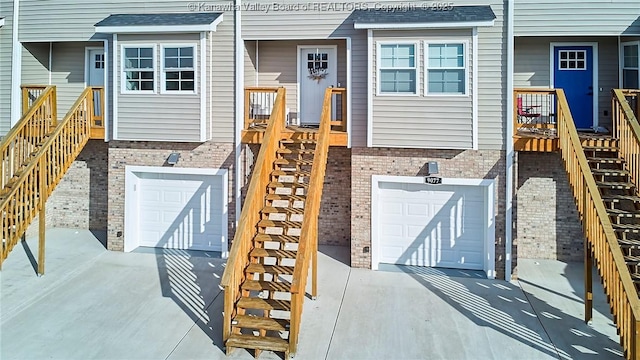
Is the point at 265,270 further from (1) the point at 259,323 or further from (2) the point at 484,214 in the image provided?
(2) the point at 484,214

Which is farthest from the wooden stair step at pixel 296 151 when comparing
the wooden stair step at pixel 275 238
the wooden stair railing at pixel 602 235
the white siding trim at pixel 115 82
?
the wooden stair railing at pixel 602 235

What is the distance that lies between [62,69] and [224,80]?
5.36 metres

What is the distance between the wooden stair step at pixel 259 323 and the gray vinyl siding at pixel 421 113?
16.3 feet

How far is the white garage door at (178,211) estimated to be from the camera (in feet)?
39.5

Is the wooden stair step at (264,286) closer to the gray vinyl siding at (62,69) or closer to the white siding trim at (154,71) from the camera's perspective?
the white siding trim at (154,71)

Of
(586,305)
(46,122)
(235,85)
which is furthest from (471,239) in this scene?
(46,122)

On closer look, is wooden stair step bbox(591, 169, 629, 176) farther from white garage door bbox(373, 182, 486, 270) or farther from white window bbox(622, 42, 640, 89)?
white window bbox(622, 42, 640, 89)

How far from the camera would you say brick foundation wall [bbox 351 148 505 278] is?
416 inches

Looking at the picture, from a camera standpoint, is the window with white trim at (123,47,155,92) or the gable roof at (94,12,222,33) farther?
the window with white trim at (123,47,155,92)

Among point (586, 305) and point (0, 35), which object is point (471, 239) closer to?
point (586, 305)

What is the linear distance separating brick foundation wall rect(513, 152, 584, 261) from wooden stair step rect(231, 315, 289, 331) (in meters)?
6.74

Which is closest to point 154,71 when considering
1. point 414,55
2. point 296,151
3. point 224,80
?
point 224,80

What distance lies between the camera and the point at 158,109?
1155 centimetres

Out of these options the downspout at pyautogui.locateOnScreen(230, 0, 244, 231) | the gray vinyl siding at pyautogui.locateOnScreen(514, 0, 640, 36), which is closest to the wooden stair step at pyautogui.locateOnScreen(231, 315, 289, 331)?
the downspout at pyautogui.locateOnScreen(230, 0, 244, 231)
